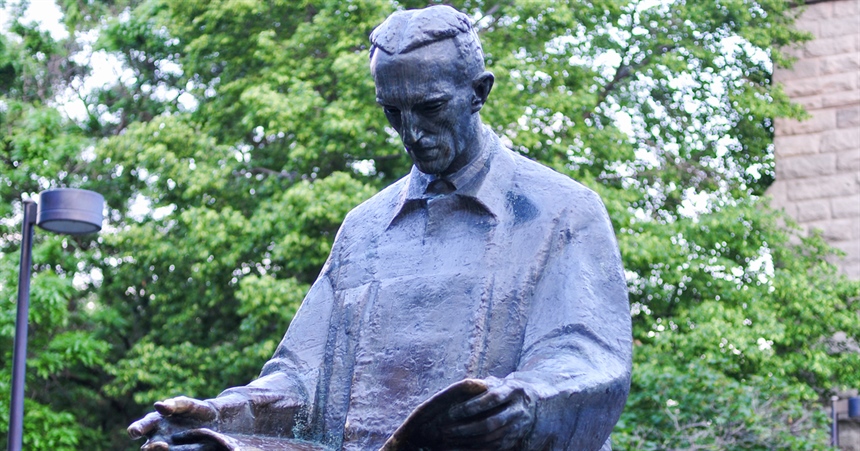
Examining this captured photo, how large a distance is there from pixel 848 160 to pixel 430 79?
18.0 metres

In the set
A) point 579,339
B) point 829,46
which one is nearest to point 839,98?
point 829,46

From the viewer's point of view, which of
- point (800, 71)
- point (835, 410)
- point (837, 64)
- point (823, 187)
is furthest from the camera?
point (800, 71)

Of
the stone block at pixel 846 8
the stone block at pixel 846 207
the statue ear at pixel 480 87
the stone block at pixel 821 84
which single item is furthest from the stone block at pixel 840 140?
the statue ear at pixel 480 87

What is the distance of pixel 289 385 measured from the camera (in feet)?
12.3

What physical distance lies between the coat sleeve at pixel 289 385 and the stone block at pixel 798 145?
57.8 feet

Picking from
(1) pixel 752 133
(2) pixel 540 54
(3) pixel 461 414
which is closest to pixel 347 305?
(3) pixel 461 414

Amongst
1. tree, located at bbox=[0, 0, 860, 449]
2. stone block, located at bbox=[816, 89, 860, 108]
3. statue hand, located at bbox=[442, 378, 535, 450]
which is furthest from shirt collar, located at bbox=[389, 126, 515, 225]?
stone block, located at bbox=[816, 89, 860, 108]

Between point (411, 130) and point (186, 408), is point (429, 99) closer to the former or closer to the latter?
point (411, 130)

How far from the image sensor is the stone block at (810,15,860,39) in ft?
68.0

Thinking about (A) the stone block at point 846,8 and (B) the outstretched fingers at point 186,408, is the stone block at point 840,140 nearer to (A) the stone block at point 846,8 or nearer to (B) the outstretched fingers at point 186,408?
(A) the stone block at point 846,8

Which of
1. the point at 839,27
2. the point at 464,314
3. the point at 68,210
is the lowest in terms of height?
the point at 68,210

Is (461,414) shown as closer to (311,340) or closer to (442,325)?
(442,325)

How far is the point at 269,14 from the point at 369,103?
9.58 ft

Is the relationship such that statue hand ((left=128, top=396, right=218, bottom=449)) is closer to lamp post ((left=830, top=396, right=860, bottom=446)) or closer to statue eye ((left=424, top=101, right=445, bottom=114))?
statue eye ((left=424, top=101, right=445, bottom=114))
